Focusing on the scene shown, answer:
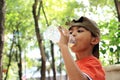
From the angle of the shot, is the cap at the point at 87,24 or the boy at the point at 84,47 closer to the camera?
the boy at the point at 84,47

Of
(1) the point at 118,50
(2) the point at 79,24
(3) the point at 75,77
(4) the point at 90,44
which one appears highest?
(2) the point at 79,24

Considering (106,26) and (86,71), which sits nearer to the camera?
(86,71)

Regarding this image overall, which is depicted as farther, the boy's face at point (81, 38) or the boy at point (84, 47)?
the boy's face at point (81, 38)

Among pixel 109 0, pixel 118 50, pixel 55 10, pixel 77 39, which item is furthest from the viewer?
pixel 55 10

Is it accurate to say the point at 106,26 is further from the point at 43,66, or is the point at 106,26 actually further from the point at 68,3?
the point at 68,3

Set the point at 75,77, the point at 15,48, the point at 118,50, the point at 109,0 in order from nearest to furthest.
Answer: the point at 75,77 → the point at 118,50 → the point at 109,0 → the point at 15,48

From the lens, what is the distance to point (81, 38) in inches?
72.2

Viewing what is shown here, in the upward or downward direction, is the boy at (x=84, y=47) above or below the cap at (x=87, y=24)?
below

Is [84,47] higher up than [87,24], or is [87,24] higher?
[87,24]

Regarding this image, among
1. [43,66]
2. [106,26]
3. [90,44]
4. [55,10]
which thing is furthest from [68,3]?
[90,44]

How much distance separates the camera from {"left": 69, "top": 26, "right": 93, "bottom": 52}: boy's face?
1.82m

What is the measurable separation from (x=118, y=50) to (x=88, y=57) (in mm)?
2555

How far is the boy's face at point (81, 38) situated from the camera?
1.82 m

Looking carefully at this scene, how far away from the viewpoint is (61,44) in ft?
5.21
